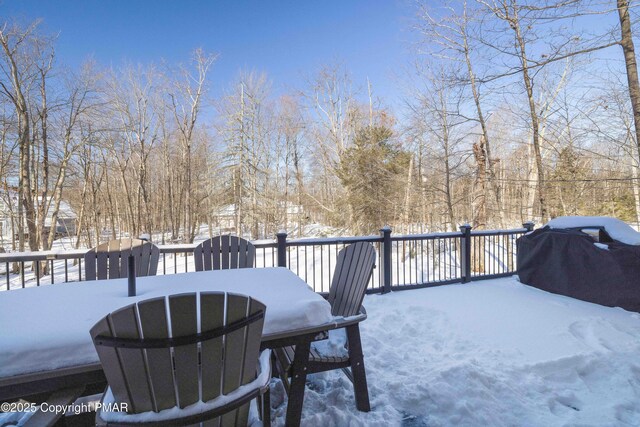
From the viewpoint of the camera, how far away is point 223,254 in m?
3.48

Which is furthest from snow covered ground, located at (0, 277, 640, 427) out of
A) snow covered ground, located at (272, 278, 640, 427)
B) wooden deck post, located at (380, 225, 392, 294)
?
wooden deck post, located at (380, 225, 392, 294)

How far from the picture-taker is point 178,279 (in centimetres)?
232

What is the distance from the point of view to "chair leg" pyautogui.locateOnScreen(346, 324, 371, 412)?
199 centimetres

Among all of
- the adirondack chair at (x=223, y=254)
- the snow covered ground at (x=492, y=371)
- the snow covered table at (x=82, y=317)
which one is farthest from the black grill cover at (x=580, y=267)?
the adirondack chair at (x=223, y=254)

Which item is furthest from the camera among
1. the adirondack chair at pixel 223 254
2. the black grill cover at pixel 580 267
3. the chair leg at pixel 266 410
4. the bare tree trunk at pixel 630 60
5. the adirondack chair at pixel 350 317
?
the bare tree trunk at pixel 630 60

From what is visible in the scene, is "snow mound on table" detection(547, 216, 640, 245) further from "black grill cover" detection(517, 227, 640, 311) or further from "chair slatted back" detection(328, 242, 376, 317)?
"chair slatted back" detection(328, 242, 376, 317)

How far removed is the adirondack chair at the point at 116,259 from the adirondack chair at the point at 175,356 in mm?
2278

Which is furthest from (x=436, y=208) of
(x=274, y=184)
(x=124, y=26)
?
(x=124, y=26)

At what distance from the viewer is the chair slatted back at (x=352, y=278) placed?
231 centimetres

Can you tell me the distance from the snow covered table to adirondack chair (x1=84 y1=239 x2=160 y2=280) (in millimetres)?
989

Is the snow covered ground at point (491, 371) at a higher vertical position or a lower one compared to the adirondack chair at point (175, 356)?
lower

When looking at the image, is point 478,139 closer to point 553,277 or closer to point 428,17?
point 428,17

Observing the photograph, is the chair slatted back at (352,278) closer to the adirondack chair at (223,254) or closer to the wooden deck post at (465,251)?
the adirondack chair at (223,254)

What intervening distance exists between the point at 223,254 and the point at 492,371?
2.84 metres
